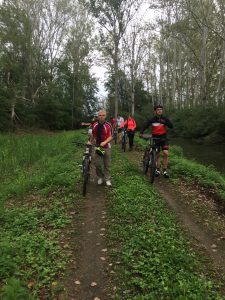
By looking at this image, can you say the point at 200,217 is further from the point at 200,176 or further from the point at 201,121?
the point at 201,121

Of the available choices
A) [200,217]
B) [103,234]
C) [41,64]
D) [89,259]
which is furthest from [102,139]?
[41,64]

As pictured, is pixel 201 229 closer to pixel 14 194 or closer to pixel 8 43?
pixel 14 194

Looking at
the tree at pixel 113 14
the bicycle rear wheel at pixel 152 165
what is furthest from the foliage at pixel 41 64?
the bicycle rear wheel at pixel 152 165

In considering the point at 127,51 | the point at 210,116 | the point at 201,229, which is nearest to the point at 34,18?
the point at 127,51

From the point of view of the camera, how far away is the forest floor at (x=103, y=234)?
4.83 m

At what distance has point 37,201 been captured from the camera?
337 inches

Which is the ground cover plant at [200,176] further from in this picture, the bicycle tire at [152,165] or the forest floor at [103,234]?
the bicycle tire at [152,165]

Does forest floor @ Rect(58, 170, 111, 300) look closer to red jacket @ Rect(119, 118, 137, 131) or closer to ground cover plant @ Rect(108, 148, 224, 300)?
ground cover plant @ Rect(108, 148, 224, 300)

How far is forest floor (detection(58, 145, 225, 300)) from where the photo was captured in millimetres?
4832

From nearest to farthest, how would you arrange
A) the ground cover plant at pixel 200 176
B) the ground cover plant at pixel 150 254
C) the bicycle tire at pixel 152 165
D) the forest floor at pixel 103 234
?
the ground cover plant at pixel 150 254 < the forest floor at pixel 103 234 < the bicycle tire at pixel 152 165 < the ground cover plant at pixel 200 176

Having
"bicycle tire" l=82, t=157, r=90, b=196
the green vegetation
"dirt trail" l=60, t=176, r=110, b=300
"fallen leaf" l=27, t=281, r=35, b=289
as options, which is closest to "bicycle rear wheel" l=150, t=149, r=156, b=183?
"bicycle tire" l=82, t=157, r=90, b=196

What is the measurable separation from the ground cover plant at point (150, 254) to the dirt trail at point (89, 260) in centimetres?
20

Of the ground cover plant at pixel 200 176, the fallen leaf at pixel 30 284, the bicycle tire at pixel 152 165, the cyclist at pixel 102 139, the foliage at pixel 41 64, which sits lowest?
the fallen leaf at pixel 30 284

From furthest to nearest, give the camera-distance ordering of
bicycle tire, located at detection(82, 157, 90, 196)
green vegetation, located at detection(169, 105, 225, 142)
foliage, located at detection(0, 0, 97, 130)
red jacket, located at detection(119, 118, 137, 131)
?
foliage, located at detection(0, 0, 97, 130)
green vegetation, located at detection(169, 105, 225, 142)
red jacket, located at detection(119, 118, 137, 131)
bicycle tire, located at detection(82, 157, 90, 196)
